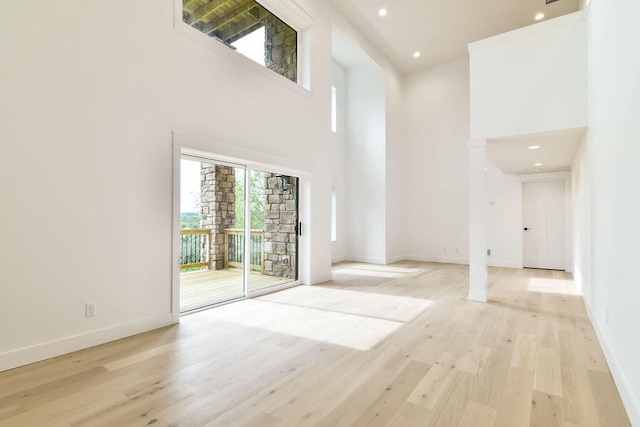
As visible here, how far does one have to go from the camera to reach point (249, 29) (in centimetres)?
479

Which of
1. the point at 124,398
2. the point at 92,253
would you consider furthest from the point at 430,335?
the point at 92,253

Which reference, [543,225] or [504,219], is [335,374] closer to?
[504,219]

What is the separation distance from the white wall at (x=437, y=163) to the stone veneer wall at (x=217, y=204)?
563 centimetres

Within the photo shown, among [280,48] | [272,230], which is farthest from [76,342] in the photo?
[280,48]

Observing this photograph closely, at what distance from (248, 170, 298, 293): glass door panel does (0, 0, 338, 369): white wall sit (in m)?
1.19

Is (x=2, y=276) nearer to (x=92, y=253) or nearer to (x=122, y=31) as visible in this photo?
(x=92, y=253)

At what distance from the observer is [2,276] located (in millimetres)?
2475

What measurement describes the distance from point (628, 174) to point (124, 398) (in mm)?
3547

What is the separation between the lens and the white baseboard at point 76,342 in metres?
2.53

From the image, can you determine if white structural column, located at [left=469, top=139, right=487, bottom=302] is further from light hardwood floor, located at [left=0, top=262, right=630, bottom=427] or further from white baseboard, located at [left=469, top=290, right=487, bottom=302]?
light hardwood floor, located at [left=0, top=262, right=630, bottom=427]

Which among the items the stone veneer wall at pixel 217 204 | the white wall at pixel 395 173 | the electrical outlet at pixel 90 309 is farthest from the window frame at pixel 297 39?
the white wall at pixel 395 173

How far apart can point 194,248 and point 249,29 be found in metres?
3.27

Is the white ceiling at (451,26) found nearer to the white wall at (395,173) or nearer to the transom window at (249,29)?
the white wall at (395,173)

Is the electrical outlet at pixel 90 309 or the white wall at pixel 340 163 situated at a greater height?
the white wall at pixel 340 163
